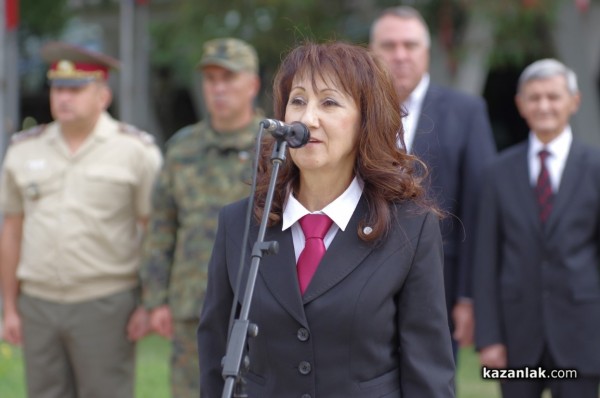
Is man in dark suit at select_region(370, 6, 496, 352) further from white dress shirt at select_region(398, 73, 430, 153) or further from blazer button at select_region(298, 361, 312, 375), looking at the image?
blazer button at select_region(298, 361, 312, 375)

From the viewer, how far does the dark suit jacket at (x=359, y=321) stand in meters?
3.10

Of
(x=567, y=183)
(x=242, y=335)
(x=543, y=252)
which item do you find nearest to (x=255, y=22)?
(x=567, y=183)

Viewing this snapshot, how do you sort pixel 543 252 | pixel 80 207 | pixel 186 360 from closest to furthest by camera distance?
pixel 543 252
pixel 186 360
pixel 80 207

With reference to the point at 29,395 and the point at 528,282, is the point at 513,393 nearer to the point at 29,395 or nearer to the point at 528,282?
the point at 528,282

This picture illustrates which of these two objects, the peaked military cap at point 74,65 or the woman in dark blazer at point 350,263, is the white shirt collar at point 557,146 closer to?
the woman in dark blazer at point 350,263

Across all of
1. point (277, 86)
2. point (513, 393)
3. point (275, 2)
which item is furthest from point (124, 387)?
point (275, 2)

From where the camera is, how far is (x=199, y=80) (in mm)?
16281

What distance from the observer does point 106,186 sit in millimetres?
5695

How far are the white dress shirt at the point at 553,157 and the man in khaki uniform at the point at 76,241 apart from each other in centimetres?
215

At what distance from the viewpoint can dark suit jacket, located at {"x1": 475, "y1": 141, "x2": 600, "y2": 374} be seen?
196 inches

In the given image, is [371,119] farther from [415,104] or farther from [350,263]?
[415,104]

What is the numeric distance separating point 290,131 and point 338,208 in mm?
388

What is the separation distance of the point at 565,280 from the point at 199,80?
1189 centimetres

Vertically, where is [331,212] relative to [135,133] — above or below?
below
